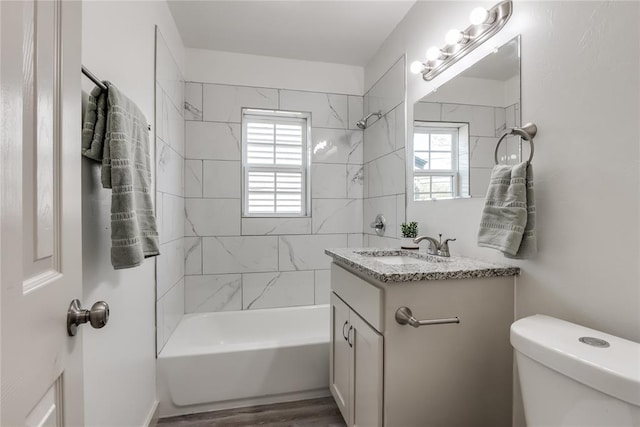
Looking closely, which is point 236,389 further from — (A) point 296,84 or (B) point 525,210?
(A) point 296,84

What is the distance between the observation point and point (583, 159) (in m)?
0.96

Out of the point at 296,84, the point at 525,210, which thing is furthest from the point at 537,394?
the point at 296,84

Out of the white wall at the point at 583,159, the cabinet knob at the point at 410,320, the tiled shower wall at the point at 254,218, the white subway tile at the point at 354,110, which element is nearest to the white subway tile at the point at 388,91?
the white subway tile at the point at 354,110

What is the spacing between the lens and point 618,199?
86 cm

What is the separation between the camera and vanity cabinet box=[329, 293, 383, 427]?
1178 mm

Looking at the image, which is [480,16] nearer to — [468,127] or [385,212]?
[468,127]

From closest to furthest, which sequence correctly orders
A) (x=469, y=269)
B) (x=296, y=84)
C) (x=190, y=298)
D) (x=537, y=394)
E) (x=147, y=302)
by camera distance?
(x=537, y=394)
(x=469, y=269)
(x=147, y=302)
(x=190, y=298)
(x=296, y=84)

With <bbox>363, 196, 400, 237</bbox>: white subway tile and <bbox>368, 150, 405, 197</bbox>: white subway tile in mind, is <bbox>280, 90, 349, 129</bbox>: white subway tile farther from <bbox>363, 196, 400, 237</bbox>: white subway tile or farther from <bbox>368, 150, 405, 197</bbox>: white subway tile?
<bbox>363, 196, 400, 237</bbox>: white subway tile

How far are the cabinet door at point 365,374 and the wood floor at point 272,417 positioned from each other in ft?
1.45

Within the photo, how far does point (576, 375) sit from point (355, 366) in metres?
0.90

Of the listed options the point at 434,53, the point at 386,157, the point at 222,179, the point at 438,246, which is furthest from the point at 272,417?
the point at 434,53

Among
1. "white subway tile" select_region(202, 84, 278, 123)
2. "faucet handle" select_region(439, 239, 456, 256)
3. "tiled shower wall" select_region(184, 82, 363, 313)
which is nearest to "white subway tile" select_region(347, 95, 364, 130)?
"tiled shower wall" select_region(184, 82, 363, 313)

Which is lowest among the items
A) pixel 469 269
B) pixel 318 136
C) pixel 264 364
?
pixel 264 364

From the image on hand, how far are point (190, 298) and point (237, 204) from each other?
0.86m
